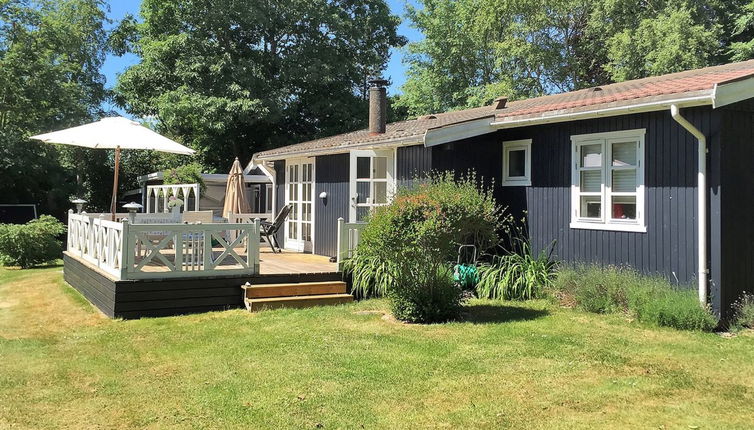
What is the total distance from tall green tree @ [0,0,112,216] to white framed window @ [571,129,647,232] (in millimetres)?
18343

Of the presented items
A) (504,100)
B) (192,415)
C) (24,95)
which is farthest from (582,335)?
(24,95)

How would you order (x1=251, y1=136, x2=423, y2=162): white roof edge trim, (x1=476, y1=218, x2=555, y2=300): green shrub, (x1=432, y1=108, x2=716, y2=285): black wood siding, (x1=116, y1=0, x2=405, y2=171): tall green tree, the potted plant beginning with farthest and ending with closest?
(x1=116, y1=0, x2=405, y2=171): tall green tree → the potted plant → (x1=251, y1=136, x2=423, y2=162): white roof edge trim → (x1=476, y1=218, x2=555, y2=300): green shrub → (x1=432, y1=108, x2=716, y2=285): black wood siding

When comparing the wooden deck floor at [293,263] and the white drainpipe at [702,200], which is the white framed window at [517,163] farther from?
the wooden deck floor at [293,263]

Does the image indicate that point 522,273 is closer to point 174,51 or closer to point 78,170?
point 174,51

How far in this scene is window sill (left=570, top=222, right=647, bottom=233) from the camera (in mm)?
7457

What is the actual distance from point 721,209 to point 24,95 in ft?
70.5

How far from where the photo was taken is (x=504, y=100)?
1143cm

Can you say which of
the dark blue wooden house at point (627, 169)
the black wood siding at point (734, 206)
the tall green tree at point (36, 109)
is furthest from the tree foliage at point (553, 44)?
the tall green tree at point (36, 109)

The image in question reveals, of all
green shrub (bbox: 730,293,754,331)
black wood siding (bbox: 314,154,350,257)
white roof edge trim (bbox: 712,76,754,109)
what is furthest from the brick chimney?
green shrub (bbox: 730,293,754,331)

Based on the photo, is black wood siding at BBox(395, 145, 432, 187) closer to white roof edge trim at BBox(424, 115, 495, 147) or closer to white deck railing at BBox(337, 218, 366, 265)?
white roof edge trim at BBox(424, 115, 495, 147)

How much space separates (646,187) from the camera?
7359 millimetres

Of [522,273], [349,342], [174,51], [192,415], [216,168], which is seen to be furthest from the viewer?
[216,168]

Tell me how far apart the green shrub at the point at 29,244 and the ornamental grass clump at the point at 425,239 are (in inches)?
399

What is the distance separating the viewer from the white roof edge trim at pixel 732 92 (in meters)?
6.15
